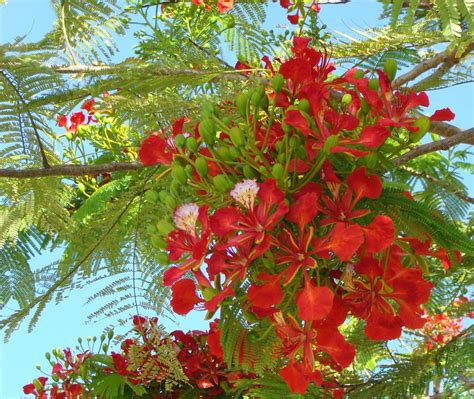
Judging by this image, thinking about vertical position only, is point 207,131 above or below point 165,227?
above

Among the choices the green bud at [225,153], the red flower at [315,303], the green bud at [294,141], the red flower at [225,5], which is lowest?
the red flower at [315,303]

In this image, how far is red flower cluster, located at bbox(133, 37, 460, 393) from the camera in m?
0.94

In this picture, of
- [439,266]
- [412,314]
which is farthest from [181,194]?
[439,266]

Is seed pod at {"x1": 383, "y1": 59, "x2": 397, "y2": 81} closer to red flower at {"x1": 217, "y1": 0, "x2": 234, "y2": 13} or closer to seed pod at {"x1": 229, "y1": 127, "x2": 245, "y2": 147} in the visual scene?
seed pod at {"x1": 229, "y1": 127, "x2": 245, "y2": 147}

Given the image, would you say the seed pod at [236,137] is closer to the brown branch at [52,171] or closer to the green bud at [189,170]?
the green bud at [189,170]

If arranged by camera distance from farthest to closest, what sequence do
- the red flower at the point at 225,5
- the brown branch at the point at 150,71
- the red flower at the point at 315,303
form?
the red flower at the point at 225,5
the brown branch at the point at 150,71
the red flower at the point at 315,303

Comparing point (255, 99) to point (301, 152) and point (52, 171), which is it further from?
point (52, 171)

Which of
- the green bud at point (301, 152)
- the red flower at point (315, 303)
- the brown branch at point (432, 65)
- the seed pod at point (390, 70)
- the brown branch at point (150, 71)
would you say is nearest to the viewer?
the red flower at point (315, 303)

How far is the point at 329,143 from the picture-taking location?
37.8 inches

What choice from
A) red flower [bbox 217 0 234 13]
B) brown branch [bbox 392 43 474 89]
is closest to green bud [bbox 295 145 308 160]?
brown branch [bbox 392 43 474 89]

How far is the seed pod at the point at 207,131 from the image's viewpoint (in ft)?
3.35

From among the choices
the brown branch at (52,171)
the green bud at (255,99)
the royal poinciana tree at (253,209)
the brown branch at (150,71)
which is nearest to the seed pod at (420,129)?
the royal poinciana tree at (253,209)

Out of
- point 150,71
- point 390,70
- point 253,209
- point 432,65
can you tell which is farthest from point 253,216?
point 432,65

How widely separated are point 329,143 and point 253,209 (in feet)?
0.47
